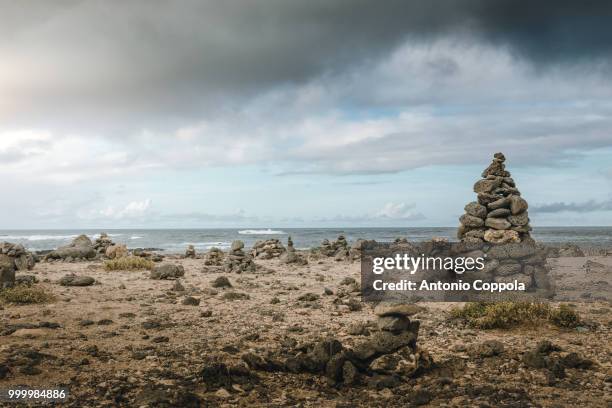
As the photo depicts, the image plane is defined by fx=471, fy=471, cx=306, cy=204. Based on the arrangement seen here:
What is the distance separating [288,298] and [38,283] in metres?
10.9

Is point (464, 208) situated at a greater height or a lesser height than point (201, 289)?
greater

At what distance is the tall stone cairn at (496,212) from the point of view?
17.4m

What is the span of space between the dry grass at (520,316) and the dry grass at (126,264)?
1987 cm

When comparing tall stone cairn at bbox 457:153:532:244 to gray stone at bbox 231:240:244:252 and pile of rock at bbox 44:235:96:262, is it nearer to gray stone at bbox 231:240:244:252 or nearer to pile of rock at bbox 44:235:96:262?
gray stone at bbox 231:240:244:252

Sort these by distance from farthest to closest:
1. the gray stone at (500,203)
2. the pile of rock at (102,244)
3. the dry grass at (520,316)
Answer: the pile of rock at (102,244) < the gray stone at (500,203) < the dry grass at (520,316)

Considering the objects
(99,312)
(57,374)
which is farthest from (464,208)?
(57,374)

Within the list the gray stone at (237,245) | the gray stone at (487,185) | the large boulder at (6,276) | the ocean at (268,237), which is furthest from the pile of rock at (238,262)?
the ocean at (268,237)

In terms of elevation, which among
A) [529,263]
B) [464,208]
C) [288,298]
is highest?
[464,208]

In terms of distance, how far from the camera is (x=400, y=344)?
30.6 feet

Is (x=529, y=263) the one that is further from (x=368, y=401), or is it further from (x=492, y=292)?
(x=368, y=401)

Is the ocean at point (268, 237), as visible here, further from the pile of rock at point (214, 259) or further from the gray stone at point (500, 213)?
the gray stone at point (500, 213)

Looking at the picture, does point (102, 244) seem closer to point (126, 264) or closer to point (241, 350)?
point (126, 264)

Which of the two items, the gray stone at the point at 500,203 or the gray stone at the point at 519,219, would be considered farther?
the gray stone at the point at 500,203

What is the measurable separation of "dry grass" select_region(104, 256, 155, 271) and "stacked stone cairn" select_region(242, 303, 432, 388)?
63.3ft
